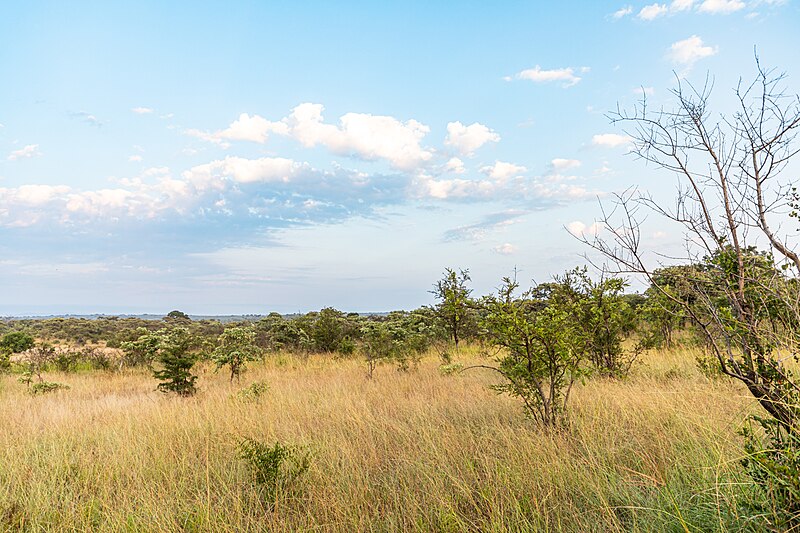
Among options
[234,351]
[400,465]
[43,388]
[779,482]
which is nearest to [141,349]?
[43,388]

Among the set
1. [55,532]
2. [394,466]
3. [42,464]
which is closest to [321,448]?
[394,466]

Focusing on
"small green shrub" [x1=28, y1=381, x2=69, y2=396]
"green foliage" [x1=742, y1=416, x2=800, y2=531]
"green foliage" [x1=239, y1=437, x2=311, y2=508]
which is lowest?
"small green shrub" [x1=28, y1=381, x2=69, y2=396]

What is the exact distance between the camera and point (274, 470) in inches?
154

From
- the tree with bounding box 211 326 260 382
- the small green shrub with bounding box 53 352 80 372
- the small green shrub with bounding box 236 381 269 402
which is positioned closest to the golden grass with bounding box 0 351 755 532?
the small green shrub with bounding box 236 381 269 402

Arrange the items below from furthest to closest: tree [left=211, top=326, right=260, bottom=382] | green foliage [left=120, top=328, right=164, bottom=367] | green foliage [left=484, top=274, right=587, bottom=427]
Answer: green foliage [left=120, top=328, right=164, bottom=367]
tree [left=211, top=326, right=260, bottom=382]
green foliage [left=484, top=274, right=587, bottom=427]

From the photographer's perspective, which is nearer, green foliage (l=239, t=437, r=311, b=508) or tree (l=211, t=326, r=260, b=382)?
green foliage (l=239, t=437, r=311, b=508)

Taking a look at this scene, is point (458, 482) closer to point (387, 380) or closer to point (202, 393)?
point (387, 380)

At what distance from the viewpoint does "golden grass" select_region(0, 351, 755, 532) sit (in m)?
3.08

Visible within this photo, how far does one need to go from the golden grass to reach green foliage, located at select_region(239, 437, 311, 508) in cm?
11

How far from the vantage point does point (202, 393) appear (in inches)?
374

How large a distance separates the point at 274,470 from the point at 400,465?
119 cm

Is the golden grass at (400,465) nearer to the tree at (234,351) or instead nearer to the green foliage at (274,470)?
the green foliage at (274,470)

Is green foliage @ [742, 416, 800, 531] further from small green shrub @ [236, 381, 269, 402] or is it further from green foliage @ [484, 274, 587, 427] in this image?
small green shrub @ [236, 381, 269, 402]

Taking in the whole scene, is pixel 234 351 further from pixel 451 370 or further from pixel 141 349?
pixel 451 370
